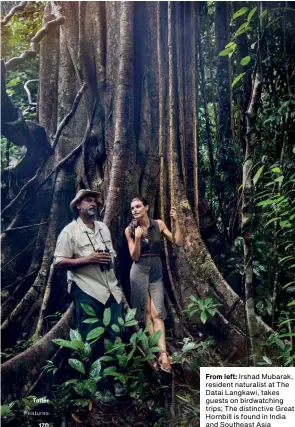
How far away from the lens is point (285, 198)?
3.41 meters

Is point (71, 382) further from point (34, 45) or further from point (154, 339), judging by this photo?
point (34, 45)

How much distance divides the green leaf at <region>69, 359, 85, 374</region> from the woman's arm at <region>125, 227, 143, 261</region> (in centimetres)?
67

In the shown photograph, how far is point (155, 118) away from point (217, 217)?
0.71m

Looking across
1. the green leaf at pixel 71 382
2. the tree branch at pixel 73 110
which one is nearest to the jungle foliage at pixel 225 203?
the green leaf at pixel 71 382

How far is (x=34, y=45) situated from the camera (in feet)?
12.1

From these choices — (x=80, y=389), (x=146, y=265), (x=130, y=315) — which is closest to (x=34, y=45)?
(x=146, y=265)

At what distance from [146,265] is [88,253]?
348 millimetres

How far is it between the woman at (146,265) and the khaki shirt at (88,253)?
0.38 feet

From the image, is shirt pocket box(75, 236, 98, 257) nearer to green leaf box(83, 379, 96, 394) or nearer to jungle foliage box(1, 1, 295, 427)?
jungle foliage box(1, 1, 295, 427)

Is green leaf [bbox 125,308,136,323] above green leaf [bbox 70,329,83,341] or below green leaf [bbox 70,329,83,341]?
above

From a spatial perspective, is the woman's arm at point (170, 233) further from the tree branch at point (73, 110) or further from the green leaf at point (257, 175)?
the tree branch at point (73, 110)

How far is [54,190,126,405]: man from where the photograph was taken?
344cm

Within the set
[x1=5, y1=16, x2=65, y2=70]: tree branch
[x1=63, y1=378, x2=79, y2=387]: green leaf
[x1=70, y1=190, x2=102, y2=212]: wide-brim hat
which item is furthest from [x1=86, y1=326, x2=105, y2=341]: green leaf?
[x1=5, y1=16, x2=65, y2=70]: tree branch

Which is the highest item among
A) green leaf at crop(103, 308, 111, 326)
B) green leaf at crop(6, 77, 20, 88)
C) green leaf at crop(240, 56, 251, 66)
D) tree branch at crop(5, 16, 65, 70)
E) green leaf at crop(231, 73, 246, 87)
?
tree branch at crop(5, 16, 65, 70)
